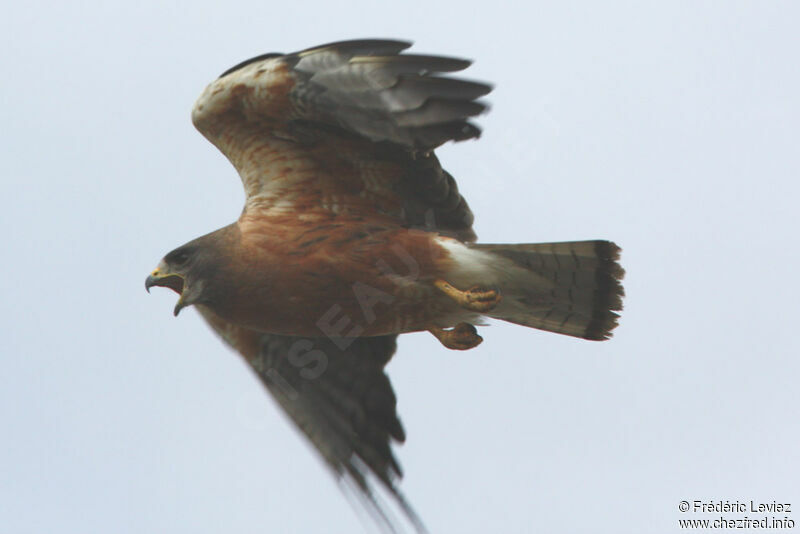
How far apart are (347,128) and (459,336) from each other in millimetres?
1979

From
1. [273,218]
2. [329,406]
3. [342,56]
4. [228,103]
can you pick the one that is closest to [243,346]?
[329,406]

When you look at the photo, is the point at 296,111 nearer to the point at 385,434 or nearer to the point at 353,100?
the point at 353,100

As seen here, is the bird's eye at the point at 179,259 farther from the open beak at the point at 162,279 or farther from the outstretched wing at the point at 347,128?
the outstretched wing at the point at 347,128

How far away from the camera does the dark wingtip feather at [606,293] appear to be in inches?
340

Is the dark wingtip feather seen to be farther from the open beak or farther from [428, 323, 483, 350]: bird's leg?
the open beak

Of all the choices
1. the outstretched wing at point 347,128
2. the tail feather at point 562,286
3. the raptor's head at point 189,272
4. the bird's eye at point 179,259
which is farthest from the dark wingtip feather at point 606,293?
the bird's eye at point 179,259

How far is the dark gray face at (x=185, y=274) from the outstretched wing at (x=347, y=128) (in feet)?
1.79

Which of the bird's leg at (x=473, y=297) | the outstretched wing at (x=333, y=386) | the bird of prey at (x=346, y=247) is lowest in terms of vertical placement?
the outstretched wing at (x=333, y=386)

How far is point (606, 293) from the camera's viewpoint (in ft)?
28.8

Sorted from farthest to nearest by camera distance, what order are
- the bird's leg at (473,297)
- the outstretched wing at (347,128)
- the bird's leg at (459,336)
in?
1. the bird's leg at (459,336)
2. the bird's leg at (473,297)
3. the outstretched wing at (347,128)

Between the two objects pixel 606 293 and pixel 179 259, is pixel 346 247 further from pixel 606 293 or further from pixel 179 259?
pixel 606 293

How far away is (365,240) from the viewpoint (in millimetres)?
8398

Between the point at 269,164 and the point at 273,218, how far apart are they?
1.20 ft

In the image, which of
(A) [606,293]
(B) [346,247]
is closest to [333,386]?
(B) [346,247]
